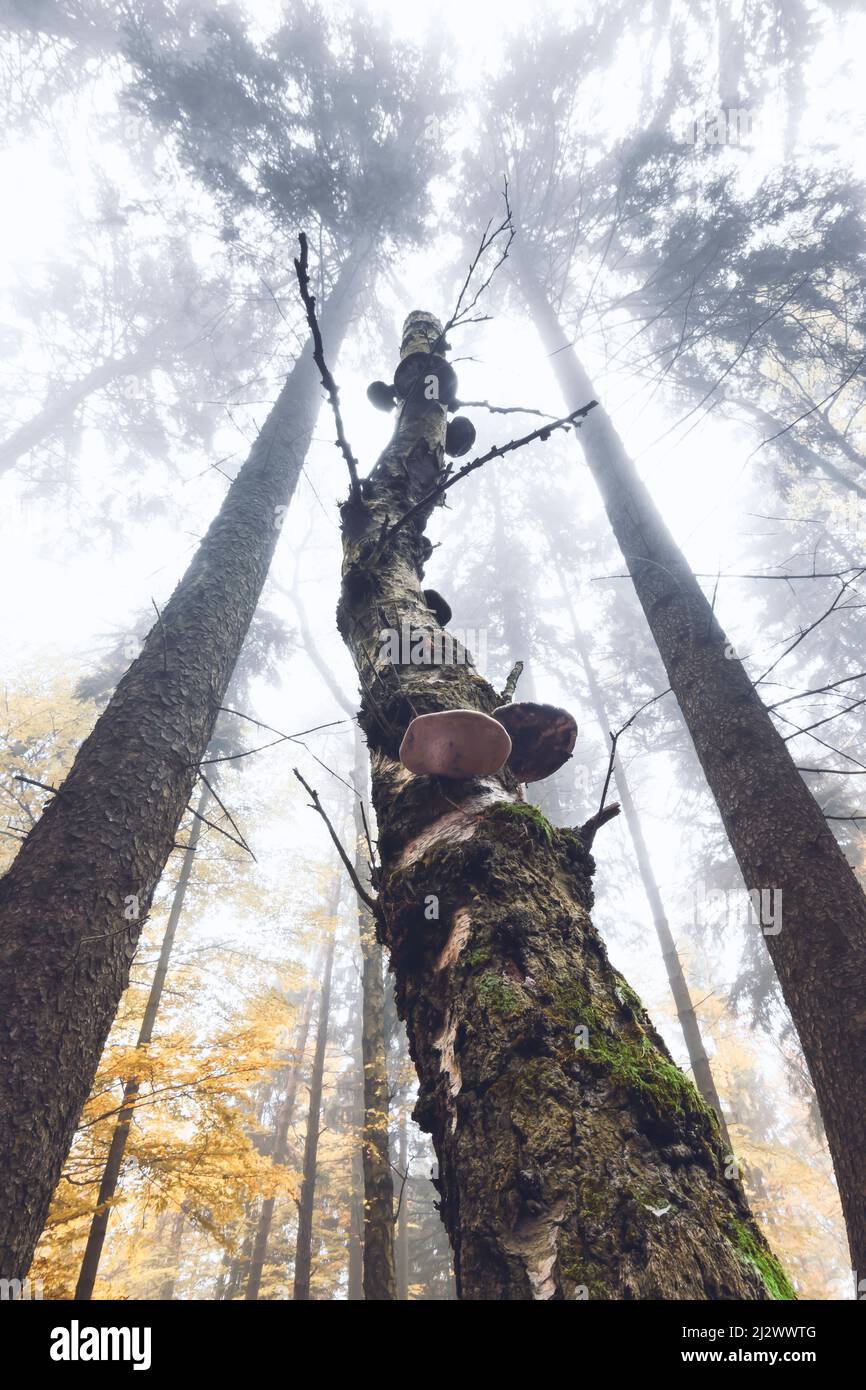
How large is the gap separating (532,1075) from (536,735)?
1068 mm

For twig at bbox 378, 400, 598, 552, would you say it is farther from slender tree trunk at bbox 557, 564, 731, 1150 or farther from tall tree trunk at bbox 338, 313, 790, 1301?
slender tree trunk at bbox 557, 564, 731, 1150

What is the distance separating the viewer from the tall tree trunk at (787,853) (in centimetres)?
258

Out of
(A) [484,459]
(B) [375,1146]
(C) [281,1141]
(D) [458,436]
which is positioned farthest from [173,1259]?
(A) [484,459]

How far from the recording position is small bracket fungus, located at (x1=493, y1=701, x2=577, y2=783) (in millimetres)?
1861

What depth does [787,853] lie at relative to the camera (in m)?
3.20

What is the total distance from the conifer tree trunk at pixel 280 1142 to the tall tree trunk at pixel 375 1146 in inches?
45.5

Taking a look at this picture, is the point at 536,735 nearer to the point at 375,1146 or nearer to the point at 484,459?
the point at 484,459

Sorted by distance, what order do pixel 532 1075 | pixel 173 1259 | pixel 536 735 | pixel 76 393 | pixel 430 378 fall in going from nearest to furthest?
pixel 532 1075, pixel 536 735, pixel 430 378, pixel 173 1259, pixel 76 393

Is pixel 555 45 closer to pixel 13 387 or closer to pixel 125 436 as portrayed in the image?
pixel 125 436

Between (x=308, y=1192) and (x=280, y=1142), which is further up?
(x=280, y=1142)

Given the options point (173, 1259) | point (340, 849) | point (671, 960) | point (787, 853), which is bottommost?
point (340, 849)

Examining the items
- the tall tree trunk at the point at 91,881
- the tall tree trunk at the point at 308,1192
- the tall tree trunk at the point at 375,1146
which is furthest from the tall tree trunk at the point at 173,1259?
the tall tree trunk at the point at 91,881

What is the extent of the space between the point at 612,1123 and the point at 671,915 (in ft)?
73.0

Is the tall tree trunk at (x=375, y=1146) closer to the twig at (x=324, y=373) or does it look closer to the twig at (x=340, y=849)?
the twig at (x=324, y=373)
